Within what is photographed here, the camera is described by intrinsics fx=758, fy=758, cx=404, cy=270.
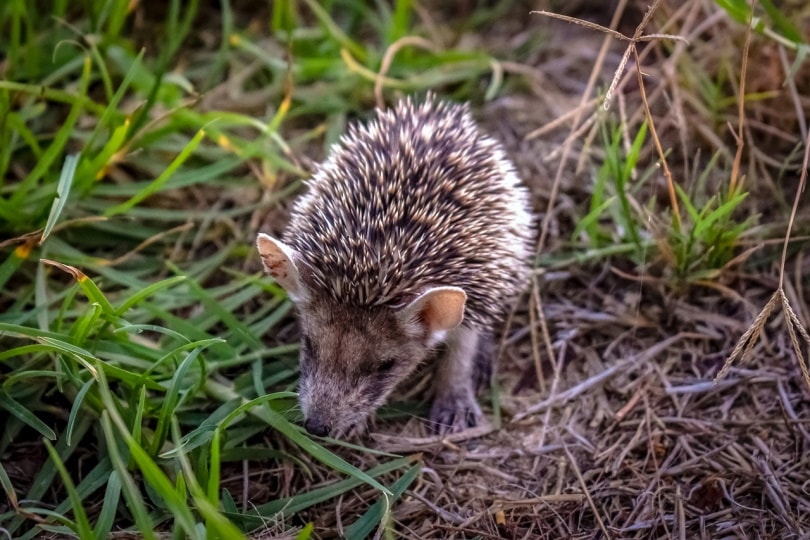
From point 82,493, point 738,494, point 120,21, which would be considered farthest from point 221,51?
point 738,494

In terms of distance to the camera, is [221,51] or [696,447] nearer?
[696,447]

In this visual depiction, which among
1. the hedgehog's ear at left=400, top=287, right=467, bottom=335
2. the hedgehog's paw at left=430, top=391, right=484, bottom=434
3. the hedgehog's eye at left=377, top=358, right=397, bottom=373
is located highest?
the hedgehog's ear at left=400, top=287, right=467, bottom=335

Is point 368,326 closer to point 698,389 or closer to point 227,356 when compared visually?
point 227,356

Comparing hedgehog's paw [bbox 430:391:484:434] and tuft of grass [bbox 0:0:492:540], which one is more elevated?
tuft of grass [bbox 0:0:492:540]

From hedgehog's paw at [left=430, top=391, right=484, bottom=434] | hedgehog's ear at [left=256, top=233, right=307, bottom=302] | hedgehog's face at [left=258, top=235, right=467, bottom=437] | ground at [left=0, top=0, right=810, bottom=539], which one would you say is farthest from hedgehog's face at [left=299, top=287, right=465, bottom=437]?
hedgehog's paw at [left=430, top=391, right=484, bottom=434]

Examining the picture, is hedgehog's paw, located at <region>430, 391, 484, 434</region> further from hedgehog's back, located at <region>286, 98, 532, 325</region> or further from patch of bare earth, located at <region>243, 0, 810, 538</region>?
hedgehog's back, located at <region>286, 98, 532, 325</region>

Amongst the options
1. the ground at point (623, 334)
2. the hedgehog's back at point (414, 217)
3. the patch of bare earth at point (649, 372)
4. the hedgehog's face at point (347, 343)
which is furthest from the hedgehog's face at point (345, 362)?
the patch of bare earth at point (649, 372)

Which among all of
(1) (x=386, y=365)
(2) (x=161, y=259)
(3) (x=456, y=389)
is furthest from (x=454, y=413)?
(2) (x=161, y=259)
